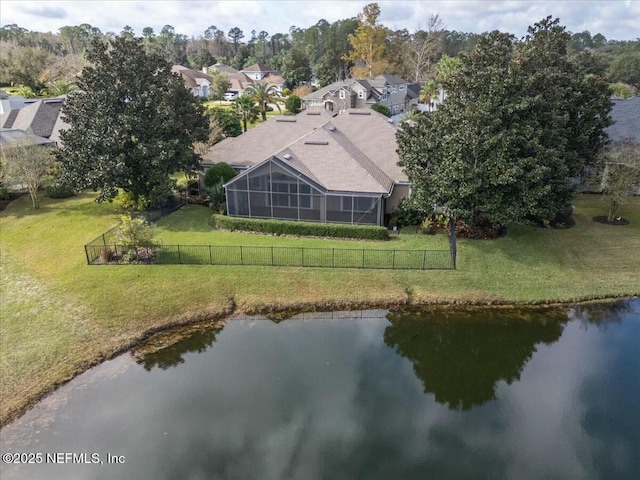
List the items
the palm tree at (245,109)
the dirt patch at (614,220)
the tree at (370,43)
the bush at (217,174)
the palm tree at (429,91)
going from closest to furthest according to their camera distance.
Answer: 1. the dirt patch at (614,220)
2. the bush at (217,174)
3. the palm tree at (245,109)
4. the palm tree at (429,91)
5. the tree at (370,43)

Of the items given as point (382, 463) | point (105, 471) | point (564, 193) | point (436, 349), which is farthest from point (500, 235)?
point (105, 471)

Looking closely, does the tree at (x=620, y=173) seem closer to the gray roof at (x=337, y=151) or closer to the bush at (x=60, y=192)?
the gray roof at (x=337, y=151)

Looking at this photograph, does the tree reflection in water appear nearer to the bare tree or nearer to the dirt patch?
the dirt patch

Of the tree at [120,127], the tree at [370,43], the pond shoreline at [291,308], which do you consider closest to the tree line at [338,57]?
the tree at [370,43]

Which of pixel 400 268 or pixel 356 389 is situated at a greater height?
pixel 400 268

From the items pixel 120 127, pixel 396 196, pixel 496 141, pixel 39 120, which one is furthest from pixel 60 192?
pixel 496 141

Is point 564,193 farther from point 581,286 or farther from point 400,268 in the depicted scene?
point 400,268
